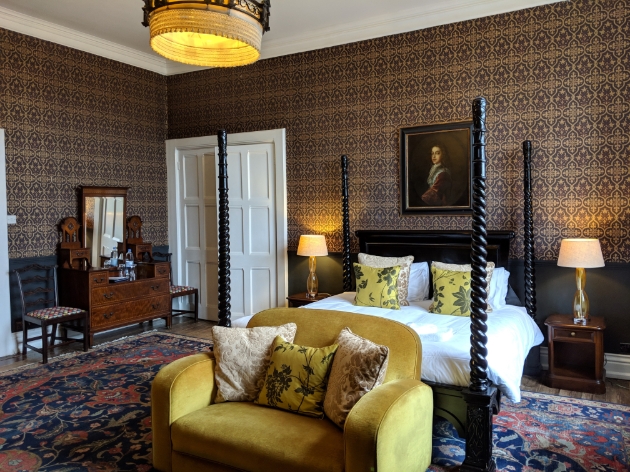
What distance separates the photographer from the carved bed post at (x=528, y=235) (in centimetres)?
456

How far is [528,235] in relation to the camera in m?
4.57

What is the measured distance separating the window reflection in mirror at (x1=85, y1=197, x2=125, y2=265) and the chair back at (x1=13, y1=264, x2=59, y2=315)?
515 millimetres

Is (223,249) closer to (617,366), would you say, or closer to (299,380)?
(299,380)

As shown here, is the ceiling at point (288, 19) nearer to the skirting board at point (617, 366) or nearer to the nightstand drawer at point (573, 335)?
the nightstand drawer at point (573, 335)

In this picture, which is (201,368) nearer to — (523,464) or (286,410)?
(286,410)

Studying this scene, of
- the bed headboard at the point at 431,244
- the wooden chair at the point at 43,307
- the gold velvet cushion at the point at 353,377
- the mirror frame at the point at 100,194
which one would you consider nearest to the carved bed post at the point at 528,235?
the bed headboard at the point at 431,244

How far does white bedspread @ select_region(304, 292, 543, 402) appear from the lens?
3004mm

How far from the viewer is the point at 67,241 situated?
564 centimetres

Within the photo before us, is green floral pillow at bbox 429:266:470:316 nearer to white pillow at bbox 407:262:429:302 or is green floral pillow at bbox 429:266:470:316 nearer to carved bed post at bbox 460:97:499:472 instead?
white pillow at bbox 407:262:429:302

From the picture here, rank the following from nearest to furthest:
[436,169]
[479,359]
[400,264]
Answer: [479,359]
[400,264]
[436,169]

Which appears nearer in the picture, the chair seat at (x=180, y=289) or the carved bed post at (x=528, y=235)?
the carved bed post at (x=528, y=235)

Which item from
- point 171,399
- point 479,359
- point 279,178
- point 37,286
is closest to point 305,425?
point 171,399

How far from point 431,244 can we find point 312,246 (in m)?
1.23

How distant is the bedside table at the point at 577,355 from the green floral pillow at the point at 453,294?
29.9 inches
